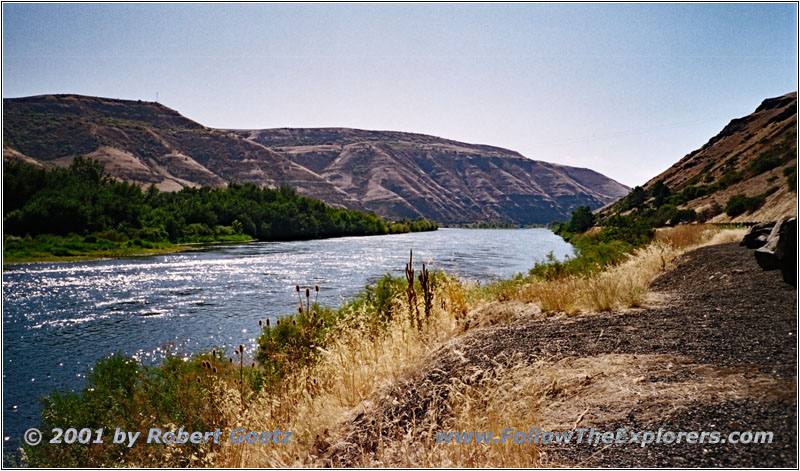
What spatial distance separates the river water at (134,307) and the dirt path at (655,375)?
9.98 feet

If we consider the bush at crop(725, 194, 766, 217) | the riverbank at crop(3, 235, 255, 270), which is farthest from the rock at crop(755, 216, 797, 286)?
the riverbank at crop(3, 235, 255, 270)

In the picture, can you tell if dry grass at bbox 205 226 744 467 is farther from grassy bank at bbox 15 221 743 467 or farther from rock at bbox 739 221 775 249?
rock at bbox 739 221 775 249

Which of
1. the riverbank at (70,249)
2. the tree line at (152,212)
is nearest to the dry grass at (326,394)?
the riverbank at (70,249)

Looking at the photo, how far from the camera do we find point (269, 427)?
18.9 ft

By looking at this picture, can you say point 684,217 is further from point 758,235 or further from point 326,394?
point 326,394

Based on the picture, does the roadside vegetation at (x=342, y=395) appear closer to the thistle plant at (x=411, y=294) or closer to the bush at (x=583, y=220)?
the thistle plant at (x=411, y=294)

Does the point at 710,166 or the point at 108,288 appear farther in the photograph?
the point at 710,166

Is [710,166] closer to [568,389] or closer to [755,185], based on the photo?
[755,185]

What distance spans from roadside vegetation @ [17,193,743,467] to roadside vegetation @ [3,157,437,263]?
125 feet

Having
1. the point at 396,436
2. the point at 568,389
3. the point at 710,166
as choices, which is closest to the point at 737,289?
the point at 568,389

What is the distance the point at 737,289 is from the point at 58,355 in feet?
55.9

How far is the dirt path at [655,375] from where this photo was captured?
134 inches

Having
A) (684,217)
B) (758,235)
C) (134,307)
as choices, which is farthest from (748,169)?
(134,307)

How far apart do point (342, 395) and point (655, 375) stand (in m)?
3.53
